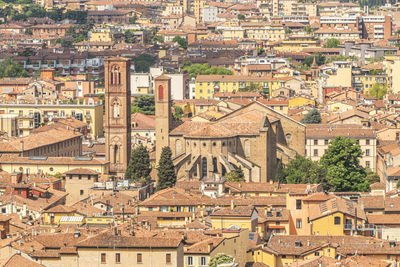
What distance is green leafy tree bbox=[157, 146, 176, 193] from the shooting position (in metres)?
75.4

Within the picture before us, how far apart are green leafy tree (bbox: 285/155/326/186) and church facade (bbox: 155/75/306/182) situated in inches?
76.6

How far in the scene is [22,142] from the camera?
84.9m

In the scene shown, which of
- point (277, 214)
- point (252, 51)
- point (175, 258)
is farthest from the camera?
point (252, 51)

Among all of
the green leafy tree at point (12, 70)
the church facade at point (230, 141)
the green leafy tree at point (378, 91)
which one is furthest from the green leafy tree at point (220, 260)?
the green leafy tree at point (12, 70)

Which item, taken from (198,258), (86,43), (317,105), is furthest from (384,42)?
(198,258)

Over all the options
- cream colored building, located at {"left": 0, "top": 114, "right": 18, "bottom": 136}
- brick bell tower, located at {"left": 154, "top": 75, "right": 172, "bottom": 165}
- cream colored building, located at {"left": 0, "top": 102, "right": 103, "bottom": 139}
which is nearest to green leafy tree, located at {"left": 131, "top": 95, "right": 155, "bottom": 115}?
cream colored building, located at {"left": 0, "top": 102, "right": 103, "bottom": 139}

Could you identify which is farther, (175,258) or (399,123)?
(399,123)

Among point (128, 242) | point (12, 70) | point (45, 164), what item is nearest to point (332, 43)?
point (12, 70)

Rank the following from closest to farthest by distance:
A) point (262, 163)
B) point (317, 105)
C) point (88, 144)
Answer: point (262, 163) → point (88, 144) → point (317, 105)

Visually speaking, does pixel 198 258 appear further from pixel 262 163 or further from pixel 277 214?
pixel 262 163

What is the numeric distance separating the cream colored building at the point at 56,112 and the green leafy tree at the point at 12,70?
1552 inches

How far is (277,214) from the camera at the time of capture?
2351 inches

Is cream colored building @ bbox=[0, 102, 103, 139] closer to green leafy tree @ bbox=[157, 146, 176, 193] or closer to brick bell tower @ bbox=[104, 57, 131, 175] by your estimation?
brick bell tower @ bbox=[104, 57, 131, 175]

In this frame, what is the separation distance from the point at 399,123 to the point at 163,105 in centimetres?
2076
